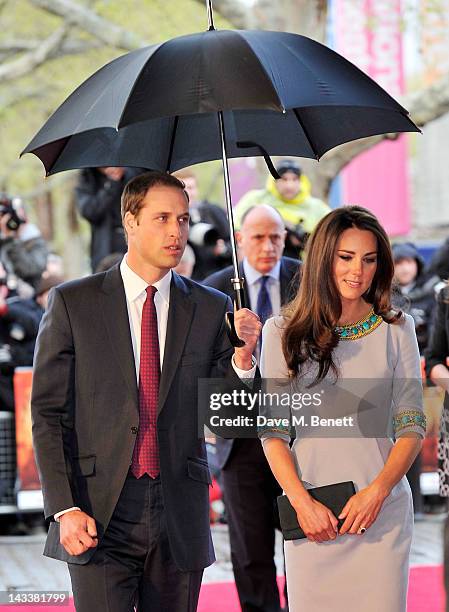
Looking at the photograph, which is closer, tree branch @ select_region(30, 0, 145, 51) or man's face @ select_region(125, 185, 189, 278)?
man's face @ select_region(125, 185, 189, 278)

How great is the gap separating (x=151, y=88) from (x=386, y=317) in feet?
3.87

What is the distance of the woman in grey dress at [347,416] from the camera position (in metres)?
4.36

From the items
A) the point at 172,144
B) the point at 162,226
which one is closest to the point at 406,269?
the point at 172,144

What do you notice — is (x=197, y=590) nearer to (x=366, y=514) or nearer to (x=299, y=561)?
(x=299, y=561)

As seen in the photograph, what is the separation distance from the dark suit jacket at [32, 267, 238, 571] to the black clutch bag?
32cm

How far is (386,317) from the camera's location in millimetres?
4488

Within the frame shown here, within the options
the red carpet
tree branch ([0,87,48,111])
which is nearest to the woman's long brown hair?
the red carpet

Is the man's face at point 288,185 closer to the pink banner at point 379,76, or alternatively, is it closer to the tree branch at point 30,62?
the pink banner at point 379,76

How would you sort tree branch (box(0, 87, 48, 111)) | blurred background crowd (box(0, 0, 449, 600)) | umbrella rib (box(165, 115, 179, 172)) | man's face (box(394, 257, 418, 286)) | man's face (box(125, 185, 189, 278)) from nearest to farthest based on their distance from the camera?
man's face (box(125, 185, 189, 278)), umbrella rib (box(165, 115, 179, 172)), blurred background crowd (box(0, 0, 449, 600)), man's face (box(394, 257, 418, 286)), tree branch (box(0, 87, 48, 111))

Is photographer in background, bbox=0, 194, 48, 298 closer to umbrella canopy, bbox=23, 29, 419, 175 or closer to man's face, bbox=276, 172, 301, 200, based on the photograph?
man's face, bbox=276, 172, 301, 200

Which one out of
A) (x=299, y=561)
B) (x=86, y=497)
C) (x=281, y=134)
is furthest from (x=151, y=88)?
(x=299, y=561)

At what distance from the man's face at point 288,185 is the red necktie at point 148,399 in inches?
178

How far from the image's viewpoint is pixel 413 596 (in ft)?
24.0

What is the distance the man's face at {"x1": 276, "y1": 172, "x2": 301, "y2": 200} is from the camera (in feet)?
29.1
